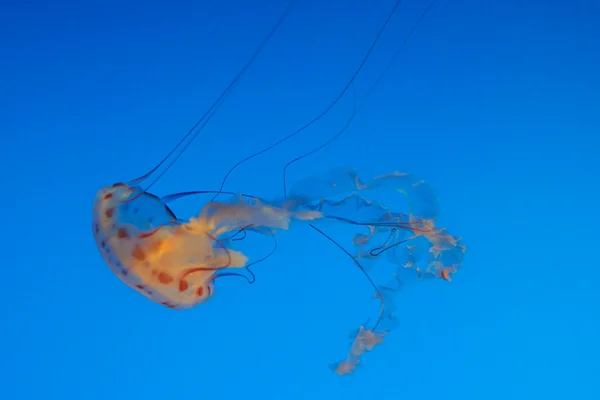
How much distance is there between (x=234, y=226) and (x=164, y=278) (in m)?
0.53

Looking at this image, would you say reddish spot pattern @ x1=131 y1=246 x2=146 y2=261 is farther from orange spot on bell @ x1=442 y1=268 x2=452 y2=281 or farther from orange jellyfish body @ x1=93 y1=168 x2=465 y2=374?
orange spot on bell @ x1=442 y1=268 x2=452 y2=281

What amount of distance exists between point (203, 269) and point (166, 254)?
24 centimetres

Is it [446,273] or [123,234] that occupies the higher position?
[123,234]

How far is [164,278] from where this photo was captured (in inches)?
146

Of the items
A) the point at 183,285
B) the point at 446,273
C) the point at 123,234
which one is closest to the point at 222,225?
the point at 183,285

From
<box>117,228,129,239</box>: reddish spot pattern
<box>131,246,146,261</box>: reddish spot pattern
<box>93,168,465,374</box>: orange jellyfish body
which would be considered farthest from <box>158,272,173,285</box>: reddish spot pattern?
<box>117,228,129,239</box>: reddish spot pattern

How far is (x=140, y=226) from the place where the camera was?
369cm

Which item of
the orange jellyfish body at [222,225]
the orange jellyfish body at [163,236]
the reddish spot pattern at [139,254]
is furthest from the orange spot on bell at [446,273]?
the reddish spot pattern at [139,254]

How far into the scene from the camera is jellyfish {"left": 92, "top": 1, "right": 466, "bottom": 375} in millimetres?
3594

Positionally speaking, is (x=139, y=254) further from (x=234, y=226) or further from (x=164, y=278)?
(x=234, y=226)

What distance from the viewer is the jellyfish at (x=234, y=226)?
141 inches

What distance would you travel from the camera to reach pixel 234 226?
367 centimetres

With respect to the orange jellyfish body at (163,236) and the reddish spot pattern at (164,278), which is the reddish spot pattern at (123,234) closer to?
the orange jellyfish body at (163,236)

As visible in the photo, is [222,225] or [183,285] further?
[183,285]
